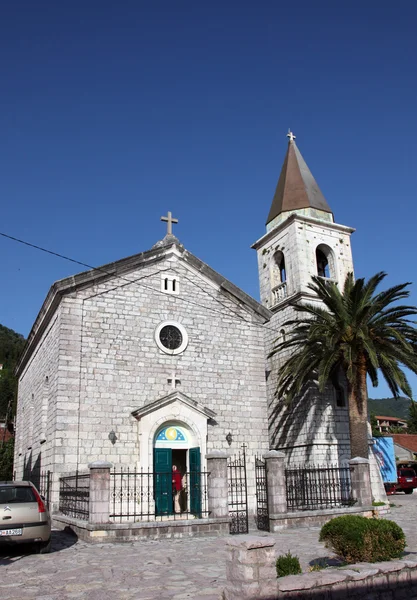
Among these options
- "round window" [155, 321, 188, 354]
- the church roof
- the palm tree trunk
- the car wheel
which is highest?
the church roof

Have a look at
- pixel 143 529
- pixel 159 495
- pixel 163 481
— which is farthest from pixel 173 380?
pixel 143 529

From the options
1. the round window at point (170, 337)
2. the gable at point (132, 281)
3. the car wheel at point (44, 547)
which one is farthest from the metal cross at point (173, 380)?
the car wheel at point (44, 547)

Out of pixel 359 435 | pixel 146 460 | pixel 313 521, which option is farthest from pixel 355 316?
pixel 146 460

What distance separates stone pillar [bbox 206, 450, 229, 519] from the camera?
13203mm

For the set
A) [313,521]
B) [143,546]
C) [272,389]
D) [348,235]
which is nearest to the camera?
[143,546]

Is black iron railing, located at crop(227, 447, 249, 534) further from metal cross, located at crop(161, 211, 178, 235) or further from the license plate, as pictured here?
metal cross, located at crop(161, 211, 178, 235)

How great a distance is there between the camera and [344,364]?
1973 centimetres

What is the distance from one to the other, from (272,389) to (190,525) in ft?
38.0

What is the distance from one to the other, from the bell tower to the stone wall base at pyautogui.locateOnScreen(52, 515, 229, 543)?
27.7 ft

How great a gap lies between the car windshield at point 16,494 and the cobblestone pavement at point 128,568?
1.03m

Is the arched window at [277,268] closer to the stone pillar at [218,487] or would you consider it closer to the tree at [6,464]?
the stone pillar at [218,487]

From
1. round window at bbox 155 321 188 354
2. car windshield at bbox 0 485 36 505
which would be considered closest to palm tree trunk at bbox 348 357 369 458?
round window at bbox 155 321 188 354

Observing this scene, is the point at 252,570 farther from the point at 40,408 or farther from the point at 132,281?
the point at 40,408

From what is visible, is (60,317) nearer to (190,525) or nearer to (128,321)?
(128,321)
